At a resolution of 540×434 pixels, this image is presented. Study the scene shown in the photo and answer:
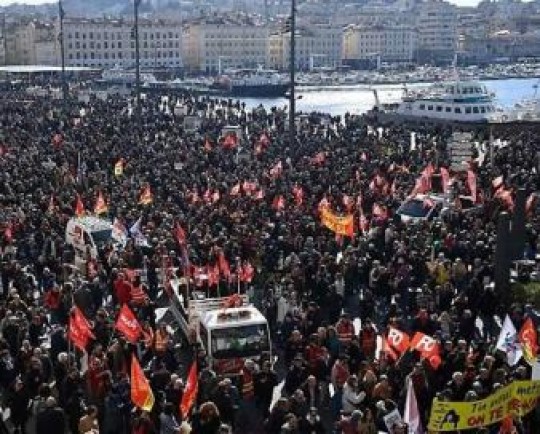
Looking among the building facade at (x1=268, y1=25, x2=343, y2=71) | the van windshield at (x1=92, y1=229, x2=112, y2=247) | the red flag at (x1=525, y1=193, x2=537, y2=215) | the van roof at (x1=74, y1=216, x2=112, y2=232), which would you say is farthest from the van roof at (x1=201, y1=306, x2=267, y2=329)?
the building facade at (x1=268, y1=25, x2=343, y2=71)

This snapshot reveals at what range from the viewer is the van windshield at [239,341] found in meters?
13.3

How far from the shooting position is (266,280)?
59.1 feet

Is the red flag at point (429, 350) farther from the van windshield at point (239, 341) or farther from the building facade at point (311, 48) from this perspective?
the building facade at point (311, 48)

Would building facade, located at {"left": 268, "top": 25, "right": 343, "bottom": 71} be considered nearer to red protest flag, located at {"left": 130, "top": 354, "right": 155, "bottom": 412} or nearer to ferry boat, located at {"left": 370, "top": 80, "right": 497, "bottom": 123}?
ferry boat, located at {"left": 370, "top": 80, "right": 497, "bottom": 123}

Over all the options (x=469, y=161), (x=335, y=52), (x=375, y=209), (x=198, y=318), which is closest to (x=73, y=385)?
(x=198, y=318)

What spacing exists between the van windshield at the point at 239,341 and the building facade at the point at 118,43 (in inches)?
4856

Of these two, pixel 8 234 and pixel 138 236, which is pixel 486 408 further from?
pixel 8 234

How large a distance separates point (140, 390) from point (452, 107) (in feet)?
146

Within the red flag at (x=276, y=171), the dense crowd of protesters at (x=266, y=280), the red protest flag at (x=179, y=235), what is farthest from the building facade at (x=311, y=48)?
the red protest flag at (x=179, y=235)

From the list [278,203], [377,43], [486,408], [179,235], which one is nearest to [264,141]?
[278,203]

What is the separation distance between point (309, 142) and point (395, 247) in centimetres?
1762

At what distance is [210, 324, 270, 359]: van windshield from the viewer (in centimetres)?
1334

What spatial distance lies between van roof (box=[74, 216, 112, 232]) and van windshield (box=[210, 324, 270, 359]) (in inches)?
283

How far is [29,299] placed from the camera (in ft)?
51.4
